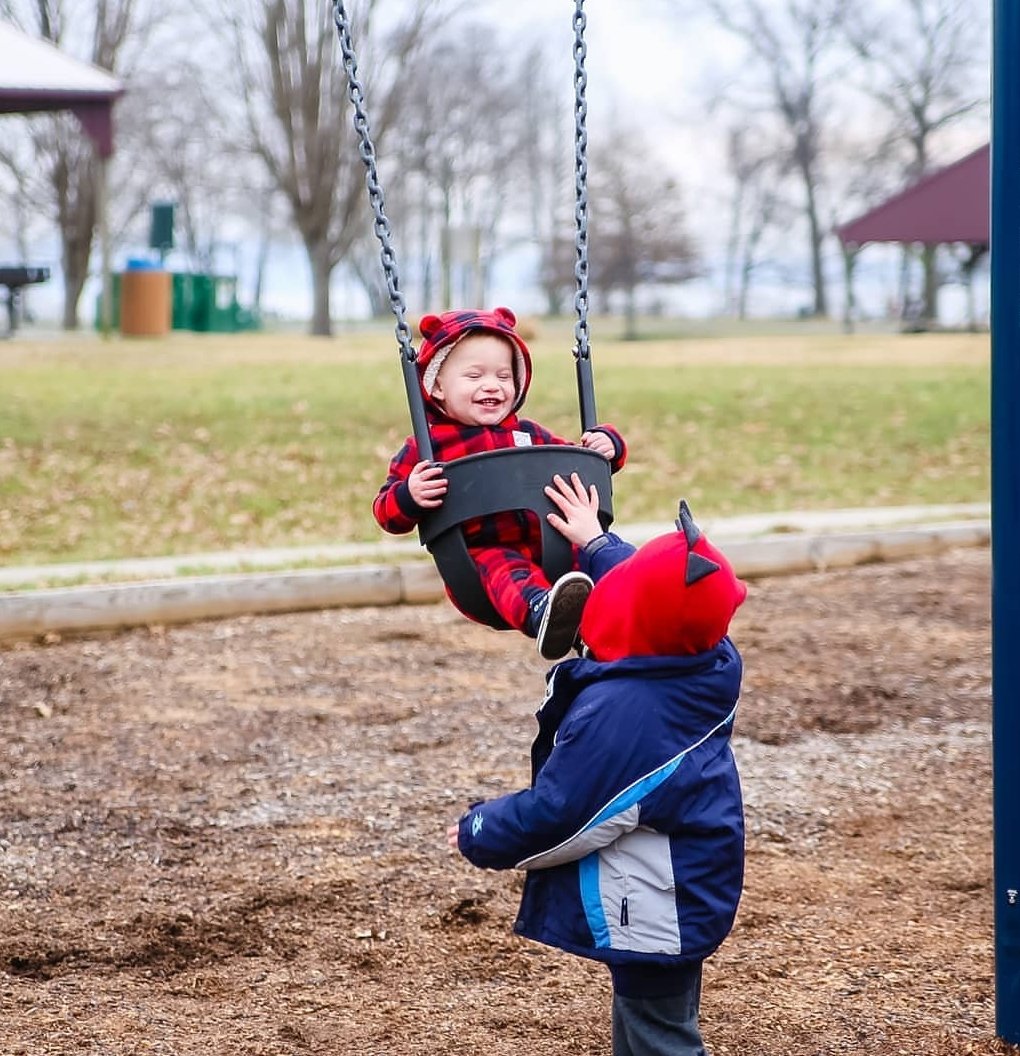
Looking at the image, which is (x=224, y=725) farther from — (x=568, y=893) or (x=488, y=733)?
(x=568, y=893)

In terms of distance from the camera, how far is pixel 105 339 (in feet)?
72.9

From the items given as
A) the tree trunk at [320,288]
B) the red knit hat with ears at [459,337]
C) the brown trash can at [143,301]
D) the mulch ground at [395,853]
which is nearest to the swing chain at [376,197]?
the red knit hat with ears at [459,337]

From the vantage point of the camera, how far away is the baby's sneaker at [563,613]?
105 inches

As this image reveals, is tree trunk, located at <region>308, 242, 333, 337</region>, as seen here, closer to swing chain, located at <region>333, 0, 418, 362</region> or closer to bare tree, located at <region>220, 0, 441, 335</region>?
bare tree, located at <region>220, 0, 441, 335</region>

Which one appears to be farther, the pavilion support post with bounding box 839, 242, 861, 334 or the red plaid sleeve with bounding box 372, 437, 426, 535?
the pavilion support post with bounding box 839, 242, 861, 334

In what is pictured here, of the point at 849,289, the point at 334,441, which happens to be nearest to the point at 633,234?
the point at 849,289

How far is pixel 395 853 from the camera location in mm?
4344

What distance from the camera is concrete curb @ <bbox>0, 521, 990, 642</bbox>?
724 centimetres

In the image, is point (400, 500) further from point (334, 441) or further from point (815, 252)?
point (815, 252)

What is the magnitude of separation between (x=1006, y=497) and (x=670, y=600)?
89cm

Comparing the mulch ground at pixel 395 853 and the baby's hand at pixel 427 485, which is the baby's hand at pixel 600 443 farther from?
the mulch ground at pixel 395 853

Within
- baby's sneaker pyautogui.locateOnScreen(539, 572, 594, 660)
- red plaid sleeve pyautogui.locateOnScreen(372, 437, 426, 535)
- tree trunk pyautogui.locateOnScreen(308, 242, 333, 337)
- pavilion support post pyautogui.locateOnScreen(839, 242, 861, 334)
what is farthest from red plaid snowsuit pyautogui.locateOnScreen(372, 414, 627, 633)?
pavilion support post pyautogui.locateOnScreen(839, 242, 861, 334)

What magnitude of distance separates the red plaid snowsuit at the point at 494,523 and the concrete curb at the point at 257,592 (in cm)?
451

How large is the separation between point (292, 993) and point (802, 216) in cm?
4514
